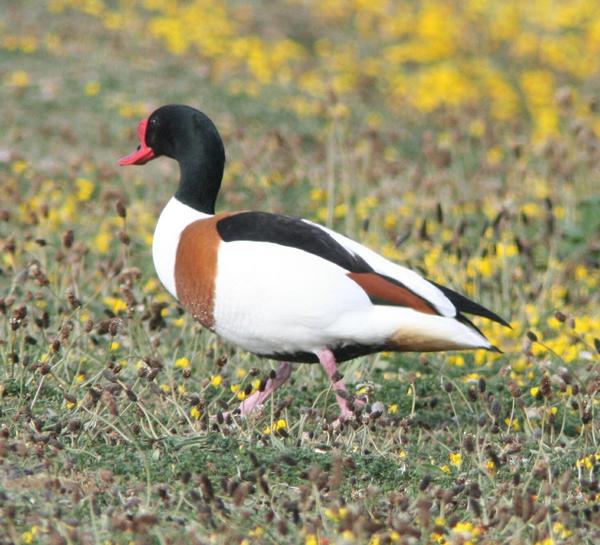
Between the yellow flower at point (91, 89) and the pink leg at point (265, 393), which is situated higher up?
the yellow flower at point (91, 89)

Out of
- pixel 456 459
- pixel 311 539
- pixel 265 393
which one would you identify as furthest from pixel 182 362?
pixel 311 539

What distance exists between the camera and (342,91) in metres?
11.9

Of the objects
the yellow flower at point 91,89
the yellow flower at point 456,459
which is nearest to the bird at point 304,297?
the yellow flower at point 456,459

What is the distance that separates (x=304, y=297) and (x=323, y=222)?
11.9ft

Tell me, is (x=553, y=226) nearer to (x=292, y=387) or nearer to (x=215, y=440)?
(x=292, y=387)

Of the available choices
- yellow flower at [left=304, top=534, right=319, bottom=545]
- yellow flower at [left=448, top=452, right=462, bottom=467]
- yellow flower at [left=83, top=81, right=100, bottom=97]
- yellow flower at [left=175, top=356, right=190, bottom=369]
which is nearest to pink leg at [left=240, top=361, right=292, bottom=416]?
yellow flower at [left=175, top=356, right=190, bottom=369]

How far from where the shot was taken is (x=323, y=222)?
8523 mm

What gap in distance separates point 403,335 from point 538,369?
1.40 m

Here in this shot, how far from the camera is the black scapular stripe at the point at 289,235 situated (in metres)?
5.00

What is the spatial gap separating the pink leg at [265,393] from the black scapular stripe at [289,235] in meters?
0.61

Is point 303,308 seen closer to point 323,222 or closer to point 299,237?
point 299,237

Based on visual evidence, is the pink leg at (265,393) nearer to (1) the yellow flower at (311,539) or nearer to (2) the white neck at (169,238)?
(2) the white neck at (169,238)

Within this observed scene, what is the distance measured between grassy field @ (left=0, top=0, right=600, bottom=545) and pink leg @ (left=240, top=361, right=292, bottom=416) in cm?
8

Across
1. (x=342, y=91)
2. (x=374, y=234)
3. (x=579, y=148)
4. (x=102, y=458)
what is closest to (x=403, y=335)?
(x=102, y=458)
